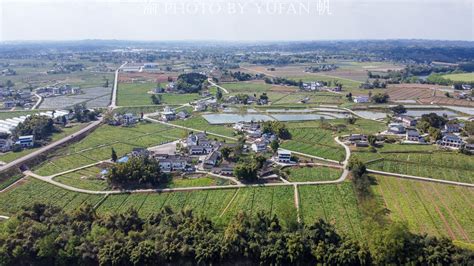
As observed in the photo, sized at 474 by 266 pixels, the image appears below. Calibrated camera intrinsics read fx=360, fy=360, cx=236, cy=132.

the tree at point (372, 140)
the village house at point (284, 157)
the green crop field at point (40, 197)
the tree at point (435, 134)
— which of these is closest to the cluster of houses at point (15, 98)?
the green crop field at point (40, 197)

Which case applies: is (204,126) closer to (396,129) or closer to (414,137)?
(396,129)

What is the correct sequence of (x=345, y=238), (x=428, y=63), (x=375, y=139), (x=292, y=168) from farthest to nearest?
(x=428, y=63) < (x=375, y=139) < (x=292, y=168) < (x=345, y=238)

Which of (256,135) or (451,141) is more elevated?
(451,141)

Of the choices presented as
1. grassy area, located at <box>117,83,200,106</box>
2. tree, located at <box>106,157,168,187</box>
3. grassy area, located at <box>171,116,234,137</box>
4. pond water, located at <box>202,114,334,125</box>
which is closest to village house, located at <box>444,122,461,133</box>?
pond water, located at <box>202,114,334,125</box>

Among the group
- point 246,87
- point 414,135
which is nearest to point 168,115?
point 246,87

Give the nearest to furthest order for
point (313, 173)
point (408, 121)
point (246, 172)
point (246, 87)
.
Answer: point (246, 172), point (313, 173), point (408, 121), point (246, 87)

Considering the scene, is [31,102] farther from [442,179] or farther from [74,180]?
[442,179]

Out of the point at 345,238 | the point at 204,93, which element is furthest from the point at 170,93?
the point at 345,238
